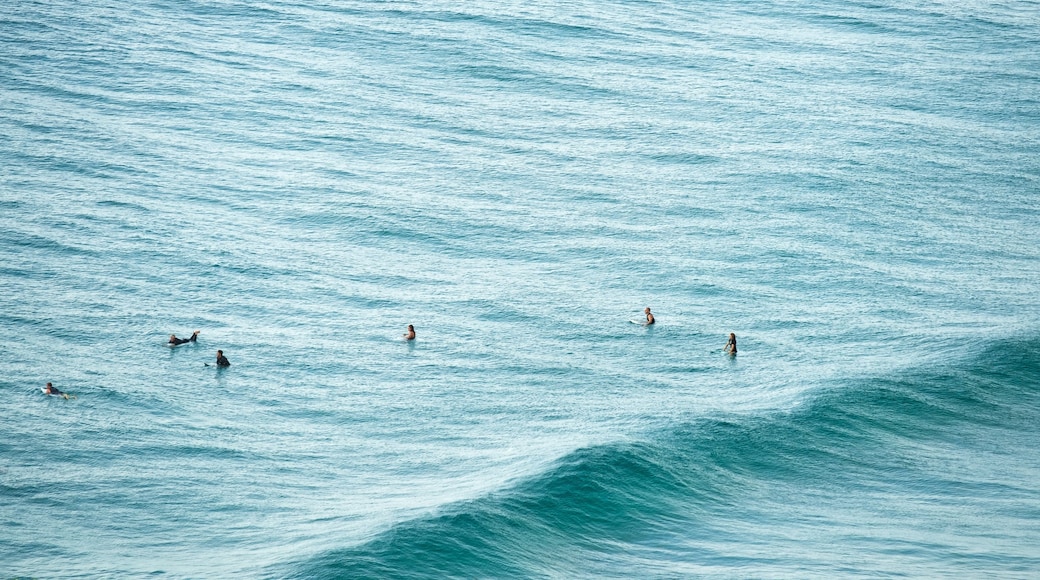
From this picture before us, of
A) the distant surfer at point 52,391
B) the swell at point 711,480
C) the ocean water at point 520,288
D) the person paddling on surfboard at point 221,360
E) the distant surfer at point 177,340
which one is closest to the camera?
the swell at point 711,480

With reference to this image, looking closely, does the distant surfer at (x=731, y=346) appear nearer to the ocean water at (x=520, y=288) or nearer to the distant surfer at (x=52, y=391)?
the ocean water at (x=520, y=288)

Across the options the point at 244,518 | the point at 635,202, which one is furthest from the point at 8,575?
the point at 635,202

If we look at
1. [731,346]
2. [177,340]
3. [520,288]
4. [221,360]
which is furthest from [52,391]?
[731,346]

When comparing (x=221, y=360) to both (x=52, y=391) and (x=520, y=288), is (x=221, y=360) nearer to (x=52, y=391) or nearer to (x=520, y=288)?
(x=52, y=391)

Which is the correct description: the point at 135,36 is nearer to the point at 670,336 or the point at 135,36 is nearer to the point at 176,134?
the point at 176,134

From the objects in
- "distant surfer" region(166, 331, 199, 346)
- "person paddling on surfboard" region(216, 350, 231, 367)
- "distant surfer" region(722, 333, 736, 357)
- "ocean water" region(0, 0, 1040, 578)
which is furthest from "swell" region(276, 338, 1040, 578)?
"distant surfer" region(166, 331, 199, 346)

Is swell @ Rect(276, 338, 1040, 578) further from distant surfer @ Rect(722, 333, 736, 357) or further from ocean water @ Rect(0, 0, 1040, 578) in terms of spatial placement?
distant surfer @ Rect(722, 333, 736, 357)

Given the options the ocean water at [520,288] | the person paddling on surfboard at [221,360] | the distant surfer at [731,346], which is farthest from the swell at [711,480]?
the person paddling on surfboard at [221,360]

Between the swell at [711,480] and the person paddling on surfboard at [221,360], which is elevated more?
the person paddling on surfboard at [221,360]

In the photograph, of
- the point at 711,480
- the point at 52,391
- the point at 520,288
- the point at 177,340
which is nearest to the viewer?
the point at 711,480
